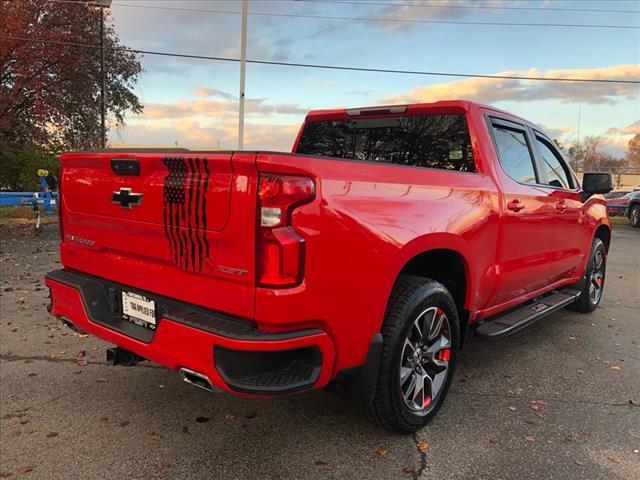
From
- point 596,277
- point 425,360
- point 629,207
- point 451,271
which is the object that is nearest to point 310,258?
point 425,360

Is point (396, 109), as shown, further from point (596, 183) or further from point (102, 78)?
point (102, 78)

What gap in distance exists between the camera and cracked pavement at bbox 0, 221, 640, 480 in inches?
108

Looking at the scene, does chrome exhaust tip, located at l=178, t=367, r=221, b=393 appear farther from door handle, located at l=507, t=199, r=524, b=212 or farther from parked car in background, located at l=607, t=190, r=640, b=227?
parked car in background, located at l=607, t=190, r=640, b=227

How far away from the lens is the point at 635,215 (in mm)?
17734

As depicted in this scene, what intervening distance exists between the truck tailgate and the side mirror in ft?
13.4

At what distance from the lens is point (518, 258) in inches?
154

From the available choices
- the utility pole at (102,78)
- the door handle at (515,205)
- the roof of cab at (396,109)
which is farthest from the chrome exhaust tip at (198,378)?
the utility pole at (102,78)

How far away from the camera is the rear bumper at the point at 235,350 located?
2.21m

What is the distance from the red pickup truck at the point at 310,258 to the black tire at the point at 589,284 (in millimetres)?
1877

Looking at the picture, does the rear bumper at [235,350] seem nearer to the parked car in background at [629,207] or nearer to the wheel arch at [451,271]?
the wheel arch at [451,271]

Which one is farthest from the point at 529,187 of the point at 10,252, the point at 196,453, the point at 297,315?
the point at 10,252

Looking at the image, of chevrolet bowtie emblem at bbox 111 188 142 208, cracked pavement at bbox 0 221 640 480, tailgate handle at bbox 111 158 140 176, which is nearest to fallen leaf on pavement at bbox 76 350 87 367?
cracked pavement at bbox 0 221 640 480

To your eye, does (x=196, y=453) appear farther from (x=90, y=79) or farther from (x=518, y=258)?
(x=90, y=79)

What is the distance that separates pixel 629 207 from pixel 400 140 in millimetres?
17106
